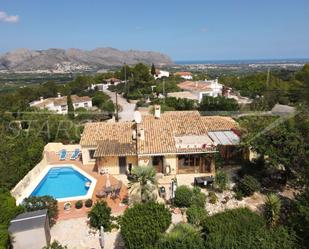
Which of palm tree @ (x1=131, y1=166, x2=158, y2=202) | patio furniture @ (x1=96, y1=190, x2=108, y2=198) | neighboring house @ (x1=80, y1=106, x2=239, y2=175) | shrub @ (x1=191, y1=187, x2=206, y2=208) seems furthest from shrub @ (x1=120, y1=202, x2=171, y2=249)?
neighboring house @ (x1=80, y1=106, x2=239, y2=175)

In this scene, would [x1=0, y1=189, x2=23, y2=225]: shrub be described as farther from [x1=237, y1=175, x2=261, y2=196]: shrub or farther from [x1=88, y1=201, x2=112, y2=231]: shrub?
[x1=237, y1=175, x2=261, y2=196]: shrub

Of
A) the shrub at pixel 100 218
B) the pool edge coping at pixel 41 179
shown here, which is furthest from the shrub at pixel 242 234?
the pool edge coping at pixel 41 179

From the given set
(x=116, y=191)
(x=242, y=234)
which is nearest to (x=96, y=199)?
(x=116, y=191)

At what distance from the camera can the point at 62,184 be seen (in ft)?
89.4

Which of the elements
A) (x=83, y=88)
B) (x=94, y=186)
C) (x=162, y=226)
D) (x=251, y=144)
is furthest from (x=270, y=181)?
(x=83, y=88)

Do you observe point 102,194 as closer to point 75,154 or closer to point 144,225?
point 144,225

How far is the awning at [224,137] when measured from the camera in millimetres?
26141

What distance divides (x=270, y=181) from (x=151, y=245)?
46.3 feet

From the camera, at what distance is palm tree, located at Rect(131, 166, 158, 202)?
20.2 m

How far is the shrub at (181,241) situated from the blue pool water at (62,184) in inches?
488

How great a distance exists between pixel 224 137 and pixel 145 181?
438 inches

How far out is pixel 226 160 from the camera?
28.0 m

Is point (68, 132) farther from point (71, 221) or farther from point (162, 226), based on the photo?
point (162, 226)

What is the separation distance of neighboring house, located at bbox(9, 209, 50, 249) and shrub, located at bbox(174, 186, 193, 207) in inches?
371
